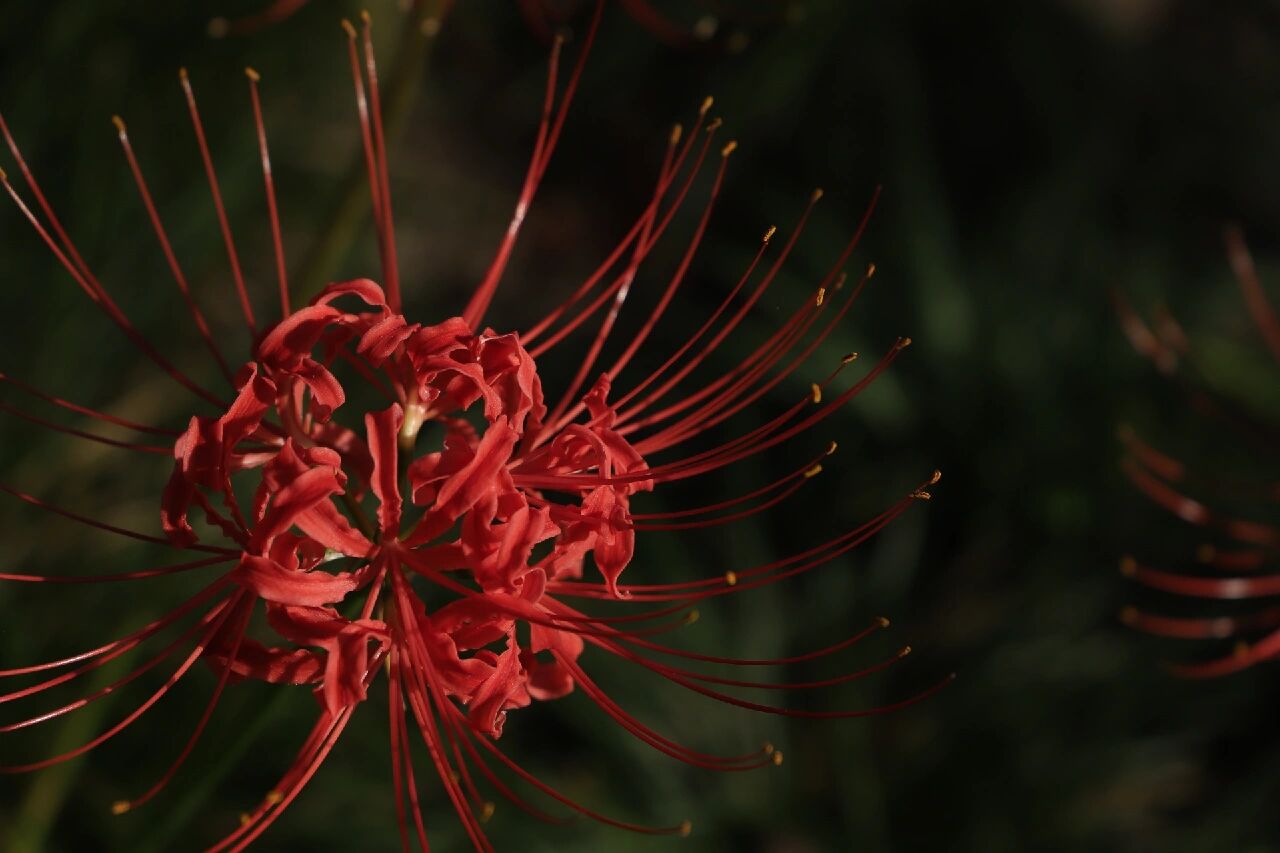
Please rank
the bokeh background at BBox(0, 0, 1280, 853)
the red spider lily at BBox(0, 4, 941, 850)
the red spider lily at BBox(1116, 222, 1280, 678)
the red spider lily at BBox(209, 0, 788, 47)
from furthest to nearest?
the red spider lily at BBox(1116, 222, 1280, 678) < the bokeh background at BBox(0, 0, 1280, 853) < the red spider lily at BBox(209, 0, 788, 47) < the red spider lily at BBox(0, 4, 941, 850)

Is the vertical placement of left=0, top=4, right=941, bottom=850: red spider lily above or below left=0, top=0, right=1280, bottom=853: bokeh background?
below

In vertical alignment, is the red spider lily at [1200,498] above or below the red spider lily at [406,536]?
above

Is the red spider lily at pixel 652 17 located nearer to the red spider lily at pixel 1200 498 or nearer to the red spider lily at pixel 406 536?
the red spider lily at pixel 406 536

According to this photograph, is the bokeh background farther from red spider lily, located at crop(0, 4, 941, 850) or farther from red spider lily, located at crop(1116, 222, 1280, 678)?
red spider lily, located at crop(0, 4, 941, 850)

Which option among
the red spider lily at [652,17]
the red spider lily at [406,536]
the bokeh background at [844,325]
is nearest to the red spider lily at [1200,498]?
the bokeh background at [844,325]

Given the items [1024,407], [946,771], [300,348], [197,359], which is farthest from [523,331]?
[300,348]

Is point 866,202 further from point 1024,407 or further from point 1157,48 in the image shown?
point 1157,48

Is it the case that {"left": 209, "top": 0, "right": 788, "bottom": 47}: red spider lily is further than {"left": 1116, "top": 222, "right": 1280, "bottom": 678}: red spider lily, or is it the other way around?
{"left": 1116, "top": 222, "right": 1280, "bottom": 678}: red spider lily

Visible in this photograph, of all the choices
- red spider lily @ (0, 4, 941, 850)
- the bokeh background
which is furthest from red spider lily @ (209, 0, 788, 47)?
red spider lily @ (0, 4, 941, 850)
